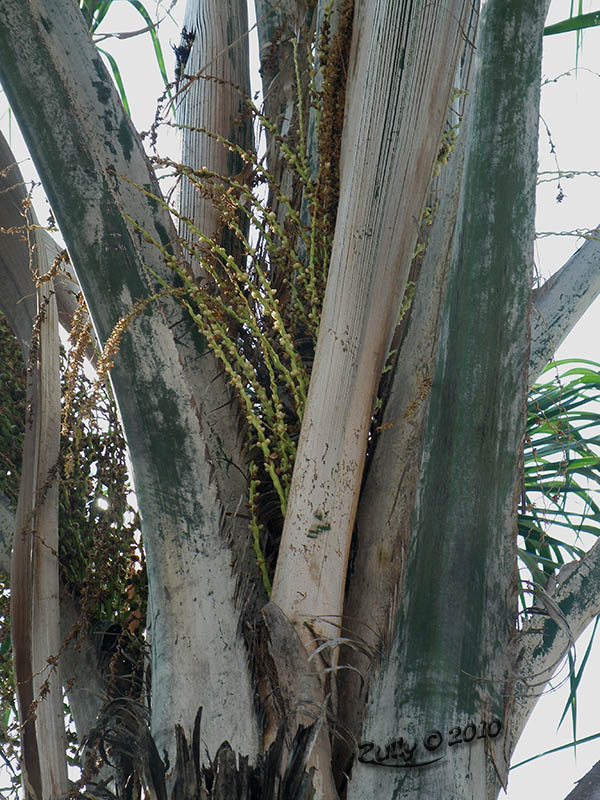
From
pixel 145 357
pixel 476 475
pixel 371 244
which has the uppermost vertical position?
pixel 371 244

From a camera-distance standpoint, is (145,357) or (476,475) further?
(145,357)

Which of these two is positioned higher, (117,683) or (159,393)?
(159,393)

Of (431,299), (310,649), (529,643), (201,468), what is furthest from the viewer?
(529,643)

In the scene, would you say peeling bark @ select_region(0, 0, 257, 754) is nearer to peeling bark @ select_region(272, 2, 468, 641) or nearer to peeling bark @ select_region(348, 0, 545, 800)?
A: peeling bark @ select_region(272, 2, 468, 641)

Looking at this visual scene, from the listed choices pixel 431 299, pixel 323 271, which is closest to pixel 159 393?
pixel 323 271

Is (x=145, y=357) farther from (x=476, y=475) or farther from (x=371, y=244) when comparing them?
(x=476, y=475)

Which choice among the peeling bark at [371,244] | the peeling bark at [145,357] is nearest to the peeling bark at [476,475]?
the peeling bark at [371,244]

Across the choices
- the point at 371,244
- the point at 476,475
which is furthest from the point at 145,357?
the point at 476,475

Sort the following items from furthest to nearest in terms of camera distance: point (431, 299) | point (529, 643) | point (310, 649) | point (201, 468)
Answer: point (529, 643), point (431, 299), point (201, 468), point (310, 649)

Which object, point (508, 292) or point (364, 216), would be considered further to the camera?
point (364, 216)

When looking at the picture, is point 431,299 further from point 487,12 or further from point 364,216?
point 487,12

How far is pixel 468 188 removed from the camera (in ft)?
4.65

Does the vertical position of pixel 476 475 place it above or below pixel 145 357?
below

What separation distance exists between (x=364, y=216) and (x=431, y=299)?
196 mm
